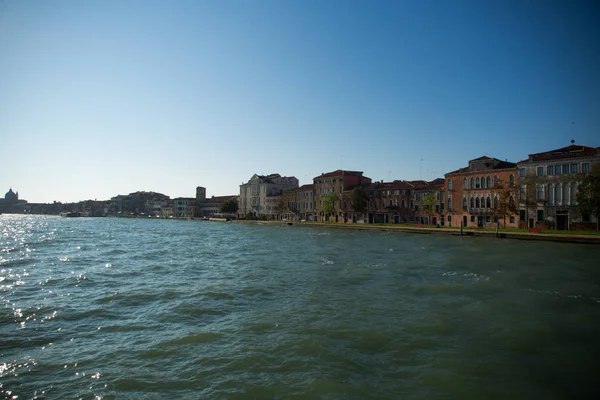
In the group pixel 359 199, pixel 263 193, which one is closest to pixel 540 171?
pixel 359 199

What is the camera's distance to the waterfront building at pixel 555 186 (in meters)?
40.8

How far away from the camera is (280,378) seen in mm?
7355

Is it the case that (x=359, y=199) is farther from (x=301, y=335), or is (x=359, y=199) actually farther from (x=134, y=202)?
(x=134, y=202)

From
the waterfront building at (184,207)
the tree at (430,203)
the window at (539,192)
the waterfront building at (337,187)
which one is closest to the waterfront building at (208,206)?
the waterfront building at (184,207)

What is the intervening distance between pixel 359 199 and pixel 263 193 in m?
41.8

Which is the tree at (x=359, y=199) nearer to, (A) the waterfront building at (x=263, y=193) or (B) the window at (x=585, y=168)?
(A) the waterfront building at (x=263, y=193)

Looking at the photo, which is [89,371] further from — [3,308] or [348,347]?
[3,308]

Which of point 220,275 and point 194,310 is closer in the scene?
point 194,310

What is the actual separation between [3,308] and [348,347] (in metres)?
11.0

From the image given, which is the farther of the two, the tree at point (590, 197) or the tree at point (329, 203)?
the tree at point (329, 203)

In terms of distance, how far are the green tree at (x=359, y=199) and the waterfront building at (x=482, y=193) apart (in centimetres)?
1593

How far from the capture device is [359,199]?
69.9 m

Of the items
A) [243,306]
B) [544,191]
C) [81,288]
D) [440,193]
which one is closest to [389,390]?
[243,306]

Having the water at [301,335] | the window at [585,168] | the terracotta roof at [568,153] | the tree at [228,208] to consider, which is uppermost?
the terracotta roof at [568,153]
